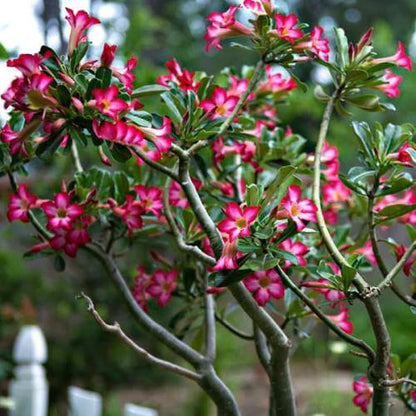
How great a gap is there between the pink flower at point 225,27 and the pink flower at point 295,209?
0.27 meters

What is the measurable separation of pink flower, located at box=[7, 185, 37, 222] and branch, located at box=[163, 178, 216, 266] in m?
0.20

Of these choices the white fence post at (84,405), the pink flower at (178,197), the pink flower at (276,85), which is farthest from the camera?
the white fence post at (84,405)

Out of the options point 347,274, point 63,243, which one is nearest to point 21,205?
point 63,243

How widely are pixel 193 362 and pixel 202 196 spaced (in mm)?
290

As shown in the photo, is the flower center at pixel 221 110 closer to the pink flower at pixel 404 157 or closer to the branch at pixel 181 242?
the branch at pixel 181 242

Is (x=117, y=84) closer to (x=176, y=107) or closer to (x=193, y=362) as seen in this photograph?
(x=176, y=107)

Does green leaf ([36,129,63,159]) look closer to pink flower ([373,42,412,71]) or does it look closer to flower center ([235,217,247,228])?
flower center ([235,217,247,228])

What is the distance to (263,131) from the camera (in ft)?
3.78

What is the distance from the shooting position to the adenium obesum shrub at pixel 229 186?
2.51 ft

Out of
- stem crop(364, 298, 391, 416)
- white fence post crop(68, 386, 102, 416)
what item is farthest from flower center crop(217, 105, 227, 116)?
white fence post crop(68, 386, 102, 416)

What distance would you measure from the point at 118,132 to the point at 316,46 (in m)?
0.34

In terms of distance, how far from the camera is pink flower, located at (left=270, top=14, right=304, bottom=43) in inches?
34.9

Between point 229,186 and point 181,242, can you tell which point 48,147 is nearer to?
point 181,242

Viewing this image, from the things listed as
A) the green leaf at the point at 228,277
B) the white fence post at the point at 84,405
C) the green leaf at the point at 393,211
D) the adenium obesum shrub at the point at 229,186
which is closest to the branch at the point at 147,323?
the adenium obesum shrub at the point at 229,186
